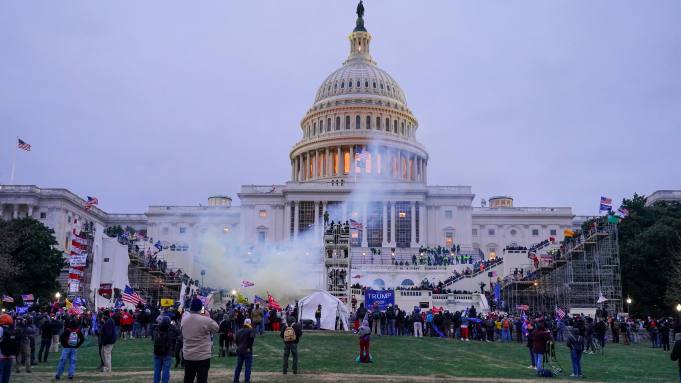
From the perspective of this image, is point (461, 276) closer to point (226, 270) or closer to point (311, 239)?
point (226, 270)

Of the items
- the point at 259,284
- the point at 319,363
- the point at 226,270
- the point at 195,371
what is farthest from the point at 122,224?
the point at 195,371

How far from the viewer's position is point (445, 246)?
9762cm

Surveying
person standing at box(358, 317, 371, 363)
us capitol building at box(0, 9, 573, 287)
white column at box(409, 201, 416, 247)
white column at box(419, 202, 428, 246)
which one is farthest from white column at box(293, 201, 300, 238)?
person standing at box(358, 317, 371, 363)

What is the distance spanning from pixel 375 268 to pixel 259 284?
1630 cm

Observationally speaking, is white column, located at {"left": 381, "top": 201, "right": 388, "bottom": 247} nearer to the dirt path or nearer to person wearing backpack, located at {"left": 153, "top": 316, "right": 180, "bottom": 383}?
the dirt path

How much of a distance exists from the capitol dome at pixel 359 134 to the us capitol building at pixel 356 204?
0.19 meters

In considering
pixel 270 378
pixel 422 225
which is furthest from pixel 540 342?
pixel 422 225

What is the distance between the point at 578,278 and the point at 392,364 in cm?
3811

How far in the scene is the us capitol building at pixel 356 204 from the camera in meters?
97.1

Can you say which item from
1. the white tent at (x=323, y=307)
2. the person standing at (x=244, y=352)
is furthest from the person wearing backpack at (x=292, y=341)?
the white tent at (x=323, y=307)

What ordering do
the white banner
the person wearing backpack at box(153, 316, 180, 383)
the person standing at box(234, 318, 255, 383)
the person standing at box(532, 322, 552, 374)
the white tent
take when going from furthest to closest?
the white banner
the white tent
the person standing at box(532, 322, 552, 374)
the person standing at box(234, 318, 255, 383)
the person wearing backpack at box(153, 316, 180, 383)

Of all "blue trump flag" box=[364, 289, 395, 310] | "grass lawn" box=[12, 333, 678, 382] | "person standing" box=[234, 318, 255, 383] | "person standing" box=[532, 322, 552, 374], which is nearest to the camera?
"person standing" box=[234, 318, 255, 383]

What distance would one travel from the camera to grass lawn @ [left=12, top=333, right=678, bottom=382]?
17891mm

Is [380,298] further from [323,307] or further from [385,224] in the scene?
[385,224]
